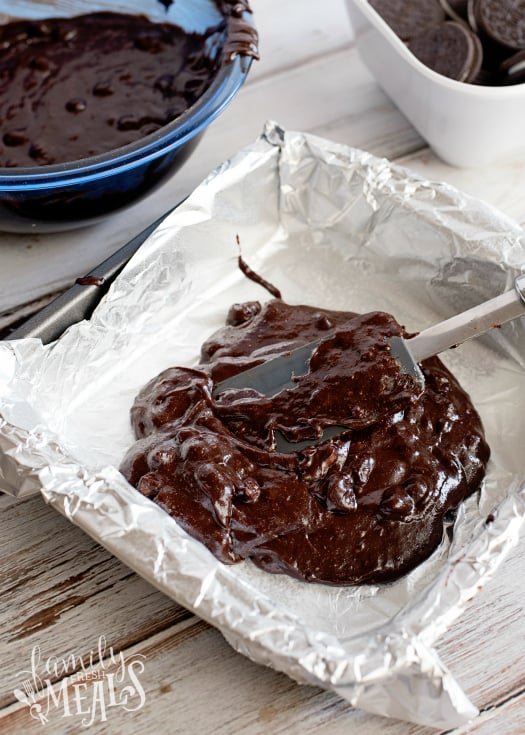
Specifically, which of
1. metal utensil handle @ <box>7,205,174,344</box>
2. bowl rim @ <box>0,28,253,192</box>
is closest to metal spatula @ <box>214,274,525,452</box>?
metal utensil handle @ <box>7,205,174,344</box>

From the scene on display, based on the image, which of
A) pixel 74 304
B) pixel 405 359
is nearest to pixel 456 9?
pixel 405 359

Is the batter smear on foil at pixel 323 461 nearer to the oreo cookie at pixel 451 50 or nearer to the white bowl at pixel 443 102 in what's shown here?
the white bowl at pixel 443 102

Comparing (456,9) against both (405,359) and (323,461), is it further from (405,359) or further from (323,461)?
(323,461)

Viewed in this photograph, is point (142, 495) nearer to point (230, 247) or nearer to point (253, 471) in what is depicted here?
point (253, 471)

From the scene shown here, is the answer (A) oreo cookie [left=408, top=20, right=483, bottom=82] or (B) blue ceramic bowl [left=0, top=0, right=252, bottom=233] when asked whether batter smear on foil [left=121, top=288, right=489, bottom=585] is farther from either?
(A) oreo cookie [left=408, top=20, right=483, bottom=82]

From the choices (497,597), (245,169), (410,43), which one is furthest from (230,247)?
(497,597)

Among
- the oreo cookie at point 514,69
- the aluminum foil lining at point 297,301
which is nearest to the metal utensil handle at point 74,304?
the aluminum foil lining at point 297,301
